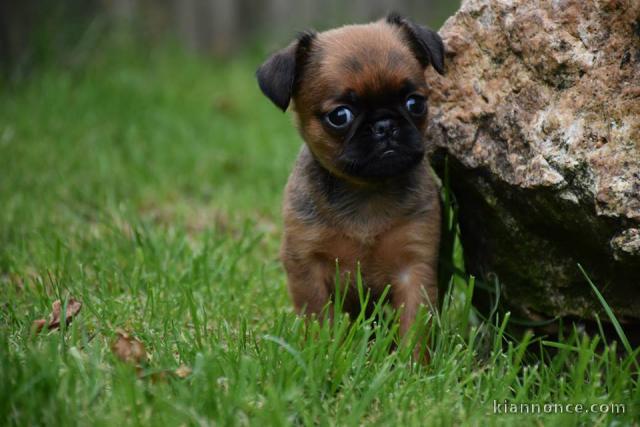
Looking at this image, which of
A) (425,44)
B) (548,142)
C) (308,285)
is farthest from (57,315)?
(548,142)

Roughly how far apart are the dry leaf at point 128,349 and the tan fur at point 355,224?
0.82m

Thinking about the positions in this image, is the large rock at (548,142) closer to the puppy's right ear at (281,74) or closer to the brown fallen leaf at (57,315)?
the puppy's right ear at (281,74)

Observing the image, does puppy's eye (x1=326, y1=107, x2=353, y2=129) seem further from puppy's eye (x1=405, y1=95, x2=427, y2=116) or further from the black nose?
puppy's eye (x1=405, y1=95, x2=427, y2=116)

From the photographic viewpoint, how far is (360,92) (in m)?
3.73

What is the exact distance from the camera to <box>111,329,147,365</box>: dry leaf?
328cm

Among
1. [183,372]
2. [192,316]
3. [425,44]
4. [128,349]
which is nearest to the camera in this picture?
[183,372]

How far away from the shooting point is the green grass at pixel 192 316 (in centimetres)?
292

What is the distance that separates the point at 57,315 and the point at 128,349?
0.61 metres

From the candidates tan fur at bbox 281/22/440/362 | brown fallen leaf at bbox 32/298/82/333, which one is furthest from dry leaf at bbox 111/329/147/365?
tan fur at bbox 281/22/440/362

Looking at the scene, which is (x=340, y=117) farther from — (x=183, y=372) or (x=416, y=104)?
(x=183, y=372)

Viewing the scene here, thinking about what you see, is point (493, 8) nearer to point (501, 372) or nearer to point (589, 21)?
point (589, 21)

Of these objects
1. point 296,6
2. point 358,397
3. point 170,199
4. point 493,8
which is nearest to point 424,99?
point 493,8

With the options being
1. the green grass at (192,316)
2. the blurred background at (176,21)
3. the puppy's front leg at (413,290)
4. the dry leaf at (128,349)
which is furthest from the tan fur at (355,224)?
the blurred background at (176,21)

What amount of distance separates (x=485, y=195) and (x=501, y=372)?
87 cm
